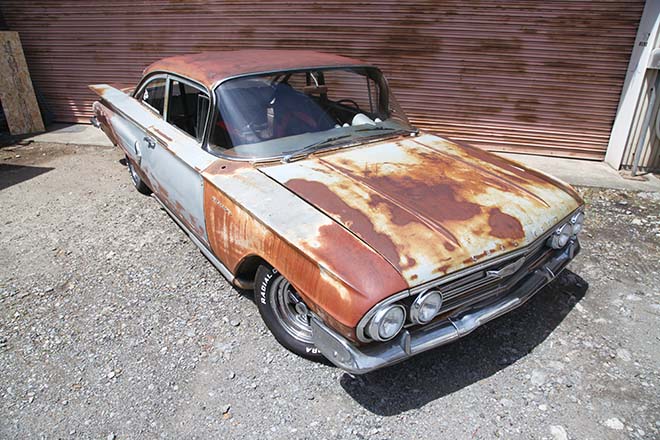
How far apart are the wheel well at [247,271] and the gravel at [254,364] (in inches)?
12.5

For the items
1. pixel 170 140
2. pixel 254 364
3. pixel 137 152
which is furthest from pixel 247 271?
pixel 137 152

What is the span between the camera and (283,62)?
3.52 m

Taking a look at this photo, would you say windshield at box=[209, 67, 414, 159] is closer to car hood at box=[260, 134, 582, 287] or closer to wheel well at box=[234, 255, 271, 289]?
car hood at box=[260, 134, 582, 287]

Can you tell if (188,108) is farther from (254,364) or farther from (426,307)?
(426,307)

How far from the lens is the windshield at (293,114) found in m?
3.10

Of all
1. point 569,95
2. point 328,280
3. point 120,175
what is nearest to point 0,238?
point 120,175

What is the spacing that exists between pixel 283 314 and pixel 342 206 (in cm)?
81

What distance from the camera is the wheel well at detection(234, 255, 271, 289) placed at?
276 cm

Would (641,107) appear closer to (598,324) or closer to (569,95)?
(569,95)

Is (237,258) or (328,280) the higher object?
(328,280)

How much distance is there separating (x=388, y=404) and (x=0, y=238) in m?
3.82

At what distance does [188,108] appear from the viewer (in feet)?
11.8

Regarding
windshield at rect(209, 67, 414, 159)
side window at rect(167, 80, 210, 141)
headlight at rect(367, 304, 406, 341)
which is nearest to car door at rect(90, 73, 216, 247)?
side window at rect(167, 80, 210, 141)

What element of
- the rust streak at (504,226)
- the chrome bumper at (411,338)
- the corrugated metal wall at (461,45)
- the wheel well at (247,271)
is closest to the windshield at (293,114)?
the wheel well at (247,271)
